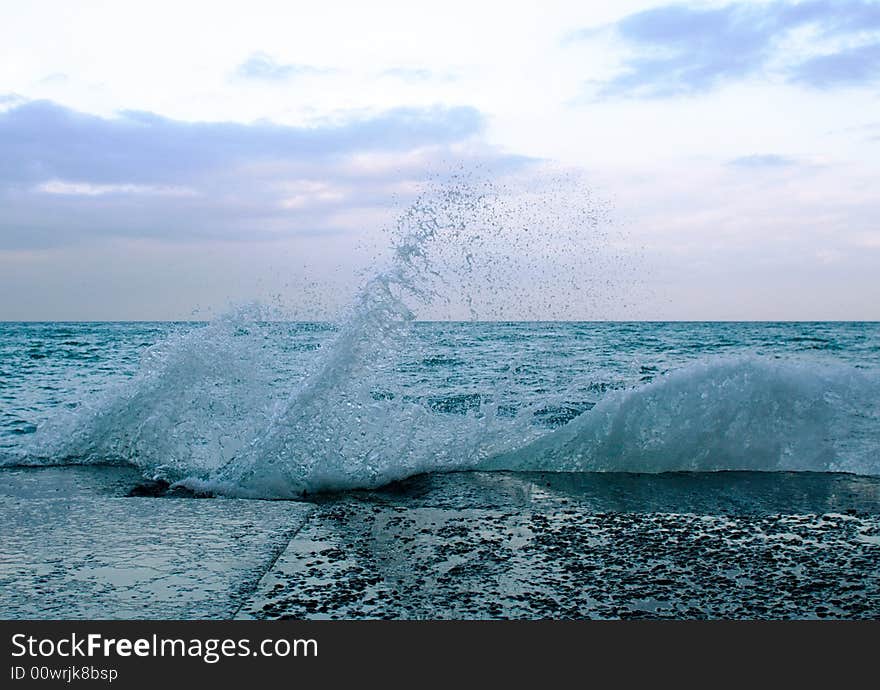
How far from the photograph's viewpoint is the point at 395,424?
5.77m

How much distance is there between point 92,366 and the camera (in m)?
19.2

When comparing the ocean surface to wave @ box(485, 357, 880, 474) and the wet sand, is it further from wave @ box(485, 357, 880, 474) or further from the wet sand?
the wet sand

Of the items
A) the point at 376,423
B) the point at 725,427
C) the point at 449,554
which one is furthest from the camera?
the point at 725,427

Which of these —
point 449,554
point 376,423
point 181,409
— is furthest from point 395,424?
point 449,554

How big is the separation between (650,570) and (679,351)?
919 inches

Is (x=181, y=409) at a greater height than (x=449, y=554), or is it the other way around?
(x=181, y=409)

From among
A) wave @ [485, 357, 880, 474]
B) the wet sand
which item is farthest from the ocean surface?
the wet sand

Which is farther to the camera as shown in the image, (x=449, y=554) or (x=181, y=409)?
(x=181, y=409)

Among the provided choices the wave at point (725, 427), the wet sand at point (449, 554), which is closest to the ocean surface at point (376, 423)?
the wave at point (725, 427)

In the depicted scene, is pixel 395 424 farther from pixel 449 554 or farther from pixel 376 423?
pixel 449 554

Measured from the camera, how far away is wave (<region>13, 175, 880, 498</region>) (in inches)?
205

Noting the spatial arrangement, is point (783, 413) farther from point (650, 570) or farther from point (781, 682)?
point (781, 682)

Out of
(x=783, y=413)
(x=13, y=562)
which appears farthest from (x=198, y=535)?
(x=783, y=413)

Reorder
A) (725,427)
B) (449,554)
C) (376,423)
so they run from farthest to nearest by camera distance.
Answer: (725,427)
(376,423)
(449,554)
